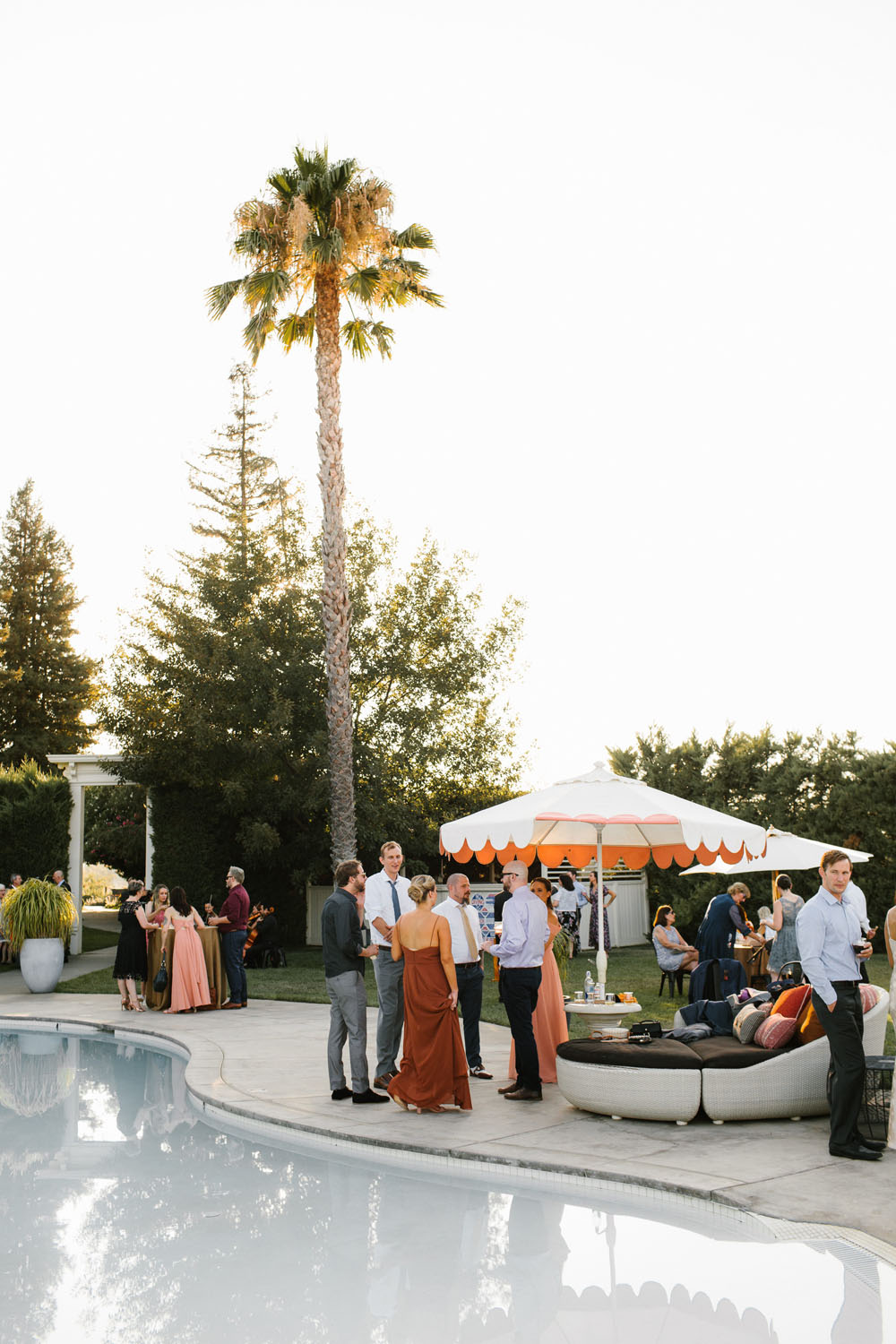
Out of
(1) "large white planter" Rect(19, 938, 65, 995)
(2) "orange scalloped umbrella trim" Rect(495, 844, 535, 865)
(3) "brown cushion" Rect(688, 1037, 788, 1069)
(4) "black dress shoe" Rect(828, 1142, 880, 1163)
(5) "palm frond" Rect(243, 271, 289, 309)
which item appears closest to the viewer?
(4) "black dress shoe" Rect(828, 1142, 880, 1163)

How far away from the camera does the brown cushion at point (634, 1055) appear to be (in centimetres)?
738

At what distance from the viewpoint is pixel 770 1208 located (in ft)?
17.7

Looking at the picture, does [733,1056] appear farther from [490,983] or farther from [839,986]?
[490,983]

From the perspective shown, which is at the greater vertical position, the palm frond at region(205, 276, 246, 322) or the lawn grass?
the palm frond at region(205, 276, 246, 322)

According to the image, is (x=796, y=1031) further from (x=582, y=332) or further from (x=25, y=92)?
(x=25, y=92)

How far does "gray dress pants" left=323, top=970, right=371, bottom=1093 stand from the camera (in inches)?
324

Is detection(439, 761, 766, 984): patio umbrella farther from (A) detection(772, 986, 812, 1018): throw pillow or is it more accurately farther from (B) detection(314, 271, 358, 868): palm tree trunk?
(B) detection(314, 271, 358, 868): palm tree trunk

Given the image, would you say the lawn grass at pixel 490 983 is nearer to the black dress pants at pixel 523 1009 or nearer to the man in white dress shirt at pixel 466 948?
the man in white dress shirt at pixel 466 948

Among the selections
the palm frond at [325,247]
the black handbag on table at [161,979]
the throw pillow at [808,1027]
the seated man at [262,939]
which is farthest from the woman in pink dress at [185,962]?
the palm frond at [325,247]

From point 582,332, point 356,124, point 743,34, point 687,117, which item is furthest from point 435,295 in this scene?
point 743,34

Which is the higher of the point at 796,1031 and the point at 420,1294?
the point at 796,1031

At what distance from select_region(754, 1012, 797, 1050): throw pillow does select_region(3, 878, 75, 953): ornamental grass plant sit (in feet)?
43.8

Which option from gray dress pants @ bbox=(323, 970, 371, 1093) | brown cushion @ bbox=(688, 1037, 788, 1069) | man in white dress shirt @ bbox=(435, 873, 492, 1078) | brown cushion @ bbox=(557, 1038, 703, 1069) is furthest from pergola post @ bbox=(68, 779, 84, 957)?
brown cushion @ bbox=(688, 1037, 788, 1069)

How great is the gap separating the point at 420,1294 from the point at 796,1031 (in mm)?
3784
